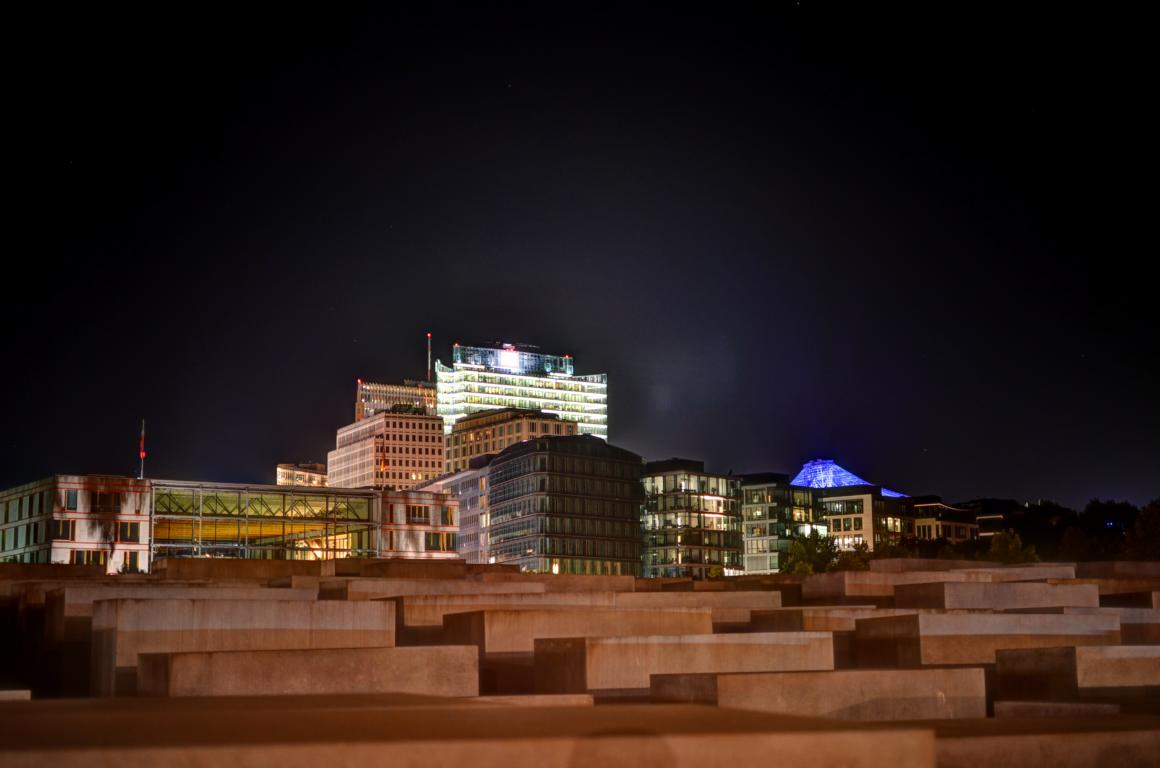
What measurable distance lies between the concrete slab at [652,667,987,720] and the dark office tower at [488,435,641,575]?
447 feet

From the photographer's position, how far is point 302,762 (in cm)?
594

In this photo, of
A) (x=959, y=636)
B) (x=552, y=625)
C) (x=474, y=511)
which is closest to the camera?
(x=959, y=636)

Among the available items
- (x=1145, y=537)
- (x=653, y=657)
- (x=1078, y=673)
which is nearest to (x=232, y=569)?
(x=653, y=657)

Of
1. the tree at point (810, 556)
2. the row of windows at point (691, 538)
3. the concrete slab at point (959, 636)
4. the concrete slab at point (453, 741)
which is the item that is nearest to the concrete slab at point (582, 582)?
the concrete slab at point (959, 636)

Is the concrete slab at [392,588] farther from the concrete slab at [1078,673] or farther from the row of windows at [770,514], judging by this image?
the row of windows at [770,514]

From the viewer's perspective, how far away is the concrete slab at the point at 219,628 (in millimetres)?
15703

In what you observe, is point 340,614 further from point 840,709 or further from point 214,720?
point 214,720

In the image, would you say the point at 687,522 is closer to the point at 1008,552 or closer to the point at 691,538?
the point at 691,538

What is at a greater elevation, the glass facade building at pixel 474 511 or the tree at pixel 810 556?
the glass facade building at pixel 474 511

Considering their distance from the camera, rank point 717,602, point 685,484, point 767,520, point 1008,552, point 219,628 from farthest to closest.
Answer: point 767,520 < point 685,484 < point 1008,552 < point 717,602 < point 219,628

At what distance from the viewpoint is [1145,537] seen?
7838cm

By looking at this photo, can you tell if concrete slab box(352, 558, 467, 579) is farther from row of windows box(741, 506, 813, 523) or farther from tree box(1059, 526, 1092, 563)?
row of windows box(741, 506, 813, 523)

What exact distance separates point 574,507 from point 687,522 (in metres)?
22.2

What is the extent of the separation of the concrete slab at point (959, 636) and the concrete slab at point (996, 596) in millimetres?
4415
